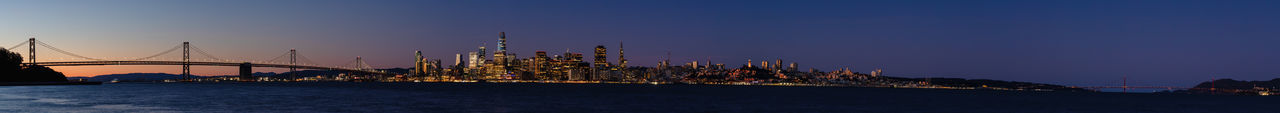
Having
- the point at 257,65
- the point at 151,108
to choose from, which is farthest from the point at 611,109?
the point at 257,65

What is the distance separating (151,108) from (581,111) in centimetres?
2591

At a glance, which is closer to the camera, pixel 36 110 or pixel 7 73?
pixel 36 110

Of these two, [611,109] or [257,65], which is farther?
[257,65]

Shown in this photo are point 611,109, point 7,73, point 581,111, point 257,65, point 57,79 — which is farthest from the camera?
point 257,65

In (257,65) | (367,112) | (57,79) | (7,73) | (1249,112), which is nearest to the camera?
(367,112)

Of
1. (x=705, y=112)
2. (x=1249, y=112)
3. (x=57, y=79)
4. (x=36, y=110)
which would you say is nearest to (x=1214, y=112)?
(x=1249, y=112)

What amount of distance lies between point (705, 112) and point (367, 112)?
19.9 metres

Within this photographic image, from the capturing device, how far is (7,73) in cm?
12400

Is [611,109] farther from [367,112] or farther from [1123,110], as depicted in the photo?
[1123,110]

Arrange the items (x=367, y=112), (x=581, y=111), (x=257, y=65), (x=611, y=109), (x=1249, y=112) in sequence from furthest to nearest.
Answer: (x=257, y=65) < (x=1249, y=112) < (x=611, y=109) < (x=581, y=111) < (x=367, y=112)

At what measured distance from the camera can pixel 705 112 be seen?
60781mm

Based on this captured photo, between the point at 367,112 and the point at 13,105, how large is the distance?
70.1 ft

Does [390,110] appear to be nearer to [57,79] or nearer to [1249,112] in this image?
[1249,112]

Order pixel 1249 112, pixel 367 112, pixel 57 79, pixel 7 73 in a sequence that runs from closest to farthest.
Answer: pixel 367 112 < pixel 1249 112 < pixel 7 73 < pixel 57 79
